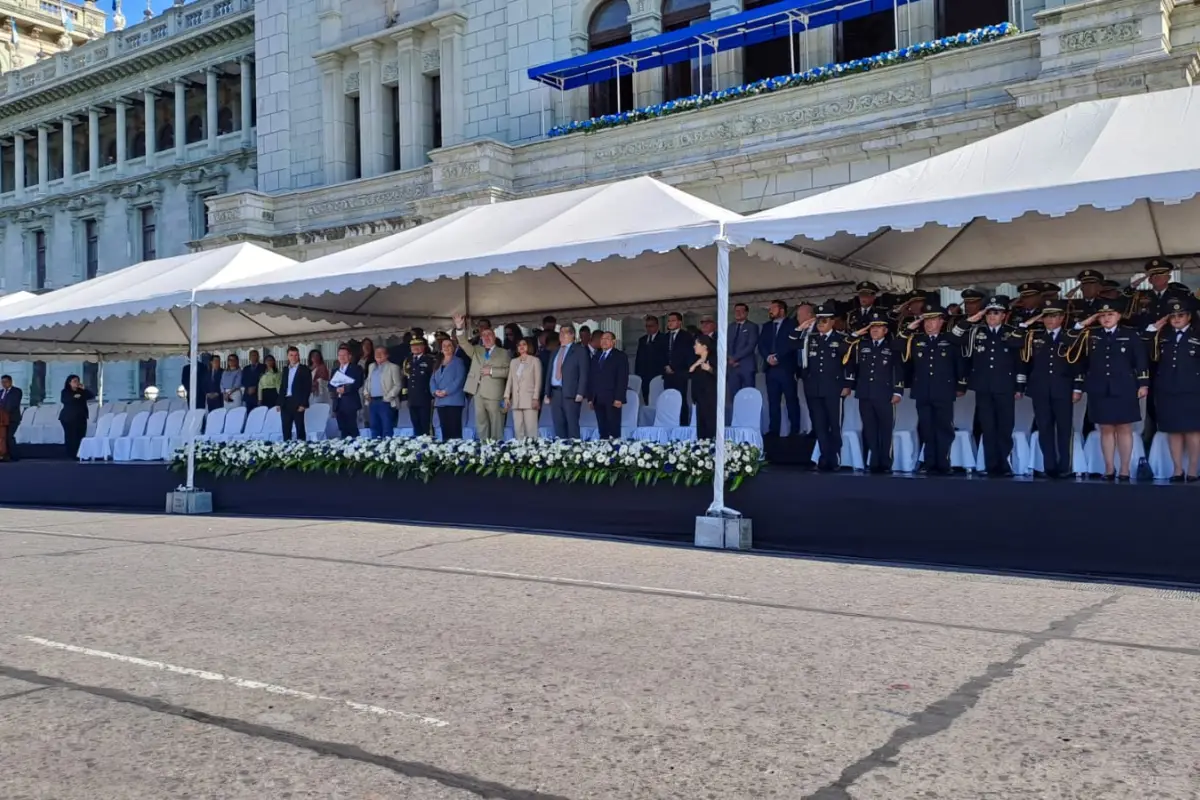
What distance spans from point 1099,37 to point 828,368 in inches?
409

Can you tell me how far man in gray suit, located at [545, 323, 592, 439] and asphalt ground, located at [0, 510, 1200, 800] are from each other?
16.4 ft

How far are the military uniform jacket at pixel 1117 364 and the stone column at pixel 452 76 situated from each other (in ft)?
73.1

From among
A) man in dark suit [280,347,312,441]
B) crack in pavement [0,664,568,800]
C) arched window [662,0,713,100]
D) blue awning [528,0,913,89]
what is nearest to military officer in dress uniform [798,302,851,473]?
crack in pavement [0,664,568,800]

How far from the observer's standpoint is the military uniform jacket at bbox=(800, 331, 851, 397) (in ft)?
36.7

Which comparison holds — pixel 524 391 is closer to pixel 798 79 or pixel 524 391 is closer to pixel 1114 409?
pixel 1114 409

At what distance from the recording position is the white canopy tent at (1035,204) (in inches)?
337

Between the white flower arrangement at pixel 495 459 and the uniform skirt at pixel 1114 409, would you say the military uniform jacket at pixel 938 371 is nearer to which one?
the uniform skirt at pixel 1114 409

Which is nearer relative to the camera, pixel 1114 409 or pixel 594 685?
pixel 594 685

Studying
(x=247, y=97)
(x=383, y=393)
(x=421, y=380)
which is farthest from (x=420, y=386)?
(x=247, y=97)

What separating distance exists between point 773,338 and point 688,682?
843cm

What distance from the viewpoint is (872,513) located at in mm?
9422

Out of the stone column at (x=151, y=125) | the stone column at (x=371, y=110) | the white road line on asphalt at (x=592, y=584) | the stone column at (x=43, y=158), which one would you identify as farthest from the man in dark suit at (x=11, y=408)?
the stone column at (x=43, y=158)

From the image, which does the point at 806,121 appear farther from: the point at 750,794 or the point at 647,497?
the point at 750,794

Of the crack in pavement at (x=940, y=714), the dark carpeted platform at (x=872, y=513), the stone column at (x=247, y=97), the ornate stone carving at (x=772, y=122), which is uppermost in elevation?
the stone column at (x=247, y=97)
